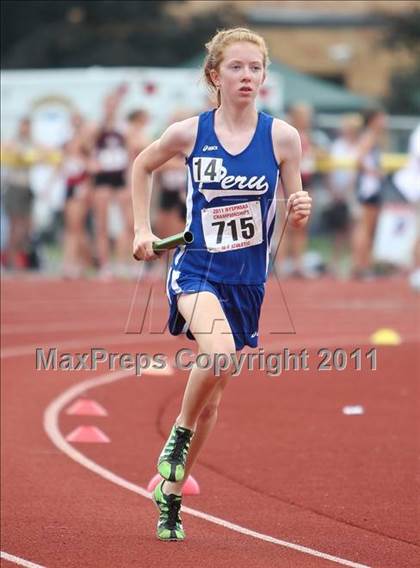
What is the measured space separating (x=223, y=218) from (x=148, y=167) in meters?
0.45

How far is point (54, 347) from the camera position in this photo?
1305cm

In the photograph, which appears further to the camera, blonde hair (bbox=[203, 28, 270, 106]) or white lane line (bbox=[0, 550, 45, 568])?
blonde hair (bbox=[203, 28, 270, 106])

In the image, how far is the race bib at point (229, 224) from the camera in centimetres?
628

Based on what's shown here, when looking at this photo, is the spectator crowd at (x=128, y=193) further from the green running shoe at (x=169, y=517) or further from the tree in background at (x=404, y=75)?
the green running shoe at (x=169, y=517)

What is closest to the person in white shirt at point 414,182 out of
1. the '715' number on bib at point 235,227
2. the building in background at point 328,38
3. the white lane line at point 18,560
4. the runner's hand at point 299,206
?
the '715' number on bib at point 235,227

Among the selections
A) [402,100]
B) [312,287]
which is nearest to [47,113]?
[312,287]

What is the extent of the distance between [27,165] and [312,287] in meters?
4.60

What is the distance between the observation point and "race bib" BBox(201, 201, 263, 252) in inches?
247

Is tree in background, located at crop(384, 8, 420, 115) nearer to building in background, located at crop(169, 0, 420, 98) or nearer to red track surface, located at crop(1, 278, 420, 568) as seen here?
building in background, located at crop(169, 0, 420, 98)

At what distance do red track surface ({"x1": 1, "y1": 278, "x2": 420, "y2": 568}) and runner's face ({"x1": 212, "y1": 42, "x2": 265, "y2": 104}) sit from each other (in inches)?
74.4

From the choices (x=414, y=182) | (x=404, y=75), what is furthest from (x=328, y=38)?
(x=414, y=182)

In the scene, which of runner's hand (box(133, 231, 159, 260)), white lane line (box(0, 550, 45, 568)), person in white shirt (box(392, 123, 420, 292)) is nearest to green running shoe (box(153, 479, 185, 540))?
white lane line (box(0, 550, 45, 568))

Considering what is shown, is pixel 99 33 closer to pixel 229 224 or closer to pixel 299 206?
pixel 229 224

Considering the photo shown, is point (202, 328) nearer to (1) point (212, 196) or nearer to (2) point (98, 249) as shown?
(1) point (212, 196)
